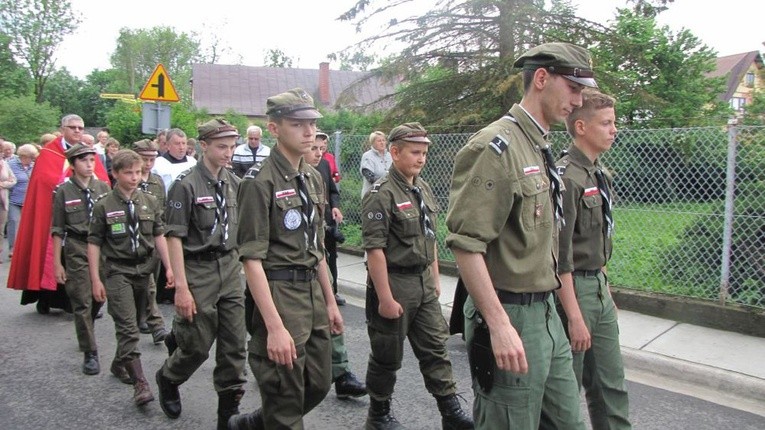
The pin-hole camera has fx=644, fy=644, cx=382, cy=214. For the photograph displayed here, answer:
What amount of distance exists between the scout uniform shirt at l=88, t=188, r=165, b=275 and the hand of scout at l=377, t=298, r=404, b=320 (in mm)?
2129

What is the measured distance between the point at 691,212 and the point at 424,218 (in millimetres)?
3650

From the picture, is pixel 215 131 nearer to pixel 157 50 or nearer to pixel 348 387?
pixel 348 387

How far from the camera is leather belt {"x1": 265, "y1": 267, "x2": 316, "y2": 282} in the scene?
311 cm

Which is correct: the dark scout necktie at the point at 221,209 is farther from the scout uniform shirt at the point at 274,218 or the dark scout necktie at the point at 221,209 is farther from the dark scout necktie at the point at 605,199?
the dark scout necktie at the point at 605,199

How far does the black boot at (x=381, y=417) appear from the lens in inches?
156

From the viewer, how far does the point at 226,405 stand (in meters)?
3.90

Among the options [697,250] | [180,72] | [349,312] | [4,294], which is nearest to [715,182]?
[697,250]

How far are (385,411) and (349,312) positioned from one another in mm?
3320

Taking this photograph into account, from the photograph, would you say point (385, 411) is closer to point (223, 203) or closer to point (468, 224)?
point (223, 203)

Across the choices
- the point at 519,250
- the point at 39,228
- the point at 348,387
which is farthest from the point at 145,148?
the point at 519,250

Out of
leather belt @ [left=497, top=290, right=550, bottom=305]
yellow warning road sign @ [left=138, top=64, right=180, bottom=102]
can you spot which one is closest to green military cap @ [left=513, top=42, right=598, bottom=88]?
leather belt @ [left=497, top=290, right=550, bottom=305]

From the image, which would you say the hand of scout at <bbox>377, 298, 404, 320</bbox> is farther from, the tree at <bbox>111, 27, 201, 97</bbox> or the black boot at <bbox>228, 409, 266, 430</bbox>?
the tree at <bbox>111, 27, 201, 97</bbox>

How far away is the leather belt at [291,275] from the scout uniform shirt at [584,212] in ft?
4.47

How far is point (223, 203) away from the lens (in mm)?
4285
